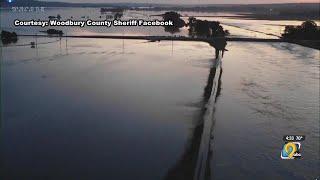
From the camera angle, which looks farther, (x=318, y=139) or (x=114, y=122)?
(x=114, y=122)

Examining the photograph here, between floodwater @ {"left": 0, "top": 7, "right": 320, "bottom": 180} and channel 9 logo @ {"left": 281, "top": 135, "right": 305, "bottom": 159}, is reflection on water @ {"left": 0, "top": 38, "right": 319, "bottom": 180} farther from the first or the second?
channel 9 logo @ {"left": 281, "top": 135, "right": 305, "bottom": 159}

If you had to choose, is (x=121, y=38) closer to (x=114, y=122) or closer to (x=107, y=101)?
(x=107, y=101)

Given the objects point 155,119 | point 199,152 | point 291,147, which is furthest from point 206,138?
point 291,147

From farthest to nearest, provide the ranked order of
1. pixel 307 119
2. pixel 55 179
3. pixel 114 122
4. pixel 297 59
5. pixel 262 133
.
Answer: pixel 297 59 → pixel 307 119 → pixel 114 122 → pixel 262 133 → pixel 55 179

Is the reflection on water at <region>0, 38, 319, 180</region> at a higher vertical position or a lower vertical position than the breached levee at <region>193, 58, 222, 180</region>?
lower

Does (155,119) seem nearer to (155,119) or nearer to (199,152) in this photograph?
(155,119)

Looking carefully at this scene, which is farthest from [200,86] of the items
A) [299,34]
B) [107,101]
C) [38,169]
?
[299,34]

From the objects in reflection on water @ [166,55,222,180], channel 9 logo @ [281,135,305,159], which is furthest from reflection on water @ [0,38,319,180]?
channel 9 logo @ [281,135,305,159]

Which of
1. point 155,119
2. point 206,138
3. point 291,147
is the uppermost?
point 291,147
